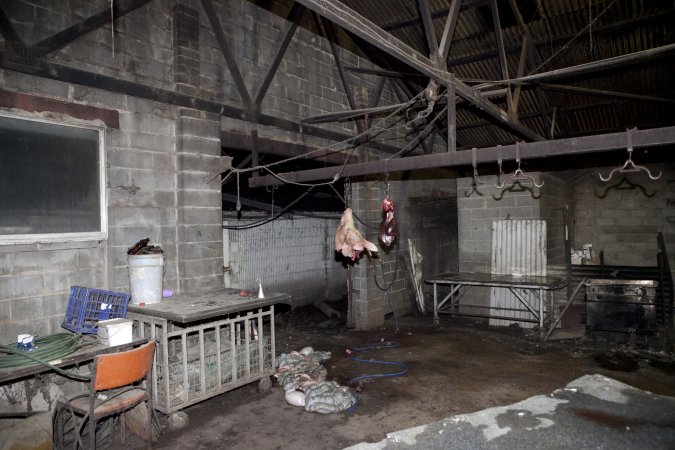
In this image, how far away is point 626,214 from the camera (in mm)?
11711

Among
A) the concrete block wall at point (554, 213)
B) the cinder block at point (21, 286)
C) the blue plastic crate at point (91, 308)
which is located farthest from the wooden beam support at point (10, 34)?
the concrete block wall at point (554, 213)

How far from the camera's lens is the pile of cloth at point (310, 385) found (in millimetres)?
5023

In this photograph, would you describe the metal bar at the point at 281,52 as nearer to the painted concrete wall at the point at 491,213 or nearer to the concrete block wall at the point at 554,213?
the painted concrete wall at the point at 491,213

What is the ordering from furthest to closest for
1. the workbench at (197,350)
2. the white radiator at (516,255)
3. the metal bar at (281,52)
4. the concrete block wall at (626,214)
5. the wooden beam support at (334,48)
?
the concrete block wall at (626,214) → the white radiator at (516,255) → the wooden beam support at (334,48) → the metal bar at (281,52) → the workbench at (197,350)

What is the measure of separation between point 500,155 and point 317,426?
11.9ft

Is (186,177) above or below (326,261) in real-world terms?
above

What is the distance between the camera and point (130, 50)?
16.8ft

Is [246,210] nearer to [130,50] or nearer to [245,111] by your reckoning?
[245,111]

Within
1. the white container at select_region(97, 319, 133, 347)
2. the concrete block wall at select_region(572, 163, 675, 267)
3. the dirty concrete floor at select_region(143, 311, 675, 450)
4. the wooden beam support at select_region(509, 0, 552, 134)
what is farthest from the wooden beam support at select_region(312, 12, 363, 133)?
the concrete block wall at select_region(572, 163, 675, 267)

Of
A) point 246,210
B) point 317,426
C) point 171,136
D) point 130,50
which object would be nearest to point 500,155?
point 317,426

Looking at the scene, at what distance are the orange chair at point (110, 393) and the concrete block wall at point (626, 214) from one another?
1227 centimetres

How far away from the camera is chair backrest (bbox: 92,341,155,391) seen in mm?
3611

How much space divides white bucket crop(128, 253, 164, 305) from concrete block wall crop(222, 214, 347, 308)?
4445 millimetres

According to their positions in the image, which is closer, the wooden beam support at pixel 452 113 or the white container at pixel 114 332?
the white container at pixel 114 332
